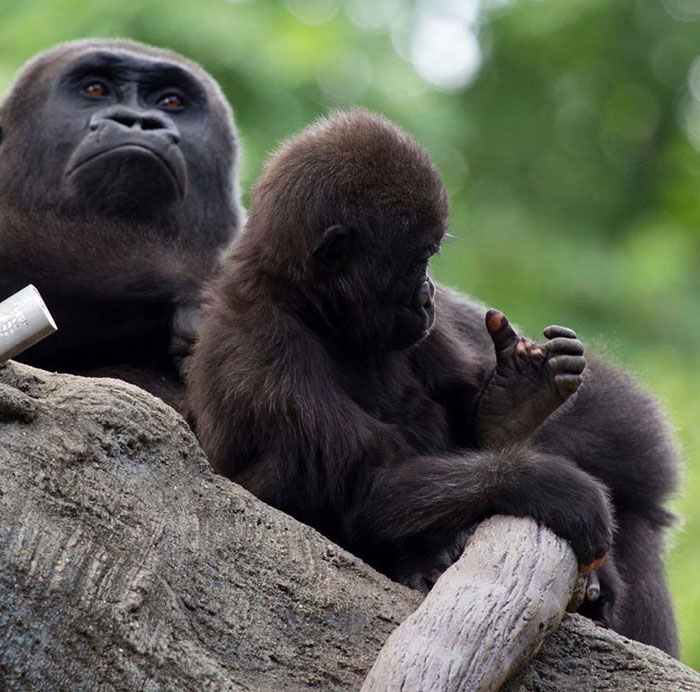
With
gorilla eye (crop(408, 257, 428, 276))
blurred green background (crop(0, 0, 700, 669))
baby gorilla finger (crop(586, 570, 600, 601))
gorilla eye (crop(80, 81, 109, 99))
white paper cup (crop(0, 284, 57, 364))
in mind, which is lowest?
white paper cup (crop(0, 284, 57, 364))

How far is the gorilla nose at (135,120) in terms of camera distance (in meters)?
4.48

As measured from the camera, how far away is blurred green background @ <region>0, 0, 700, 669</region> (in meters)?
7.73

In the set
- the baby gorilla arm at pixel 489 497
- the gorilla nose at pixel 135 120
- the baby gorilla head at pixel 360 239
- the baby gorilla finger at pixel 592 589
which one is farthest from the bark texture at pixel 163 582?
the gorilla nose at pixel 135 120

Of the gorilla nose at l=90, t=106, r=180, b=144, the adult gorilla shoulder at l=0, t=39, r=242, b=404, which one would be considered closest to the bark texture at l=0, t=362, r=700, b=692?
the adult gorilla shoulder at l=0, t=39, r=242, b=404

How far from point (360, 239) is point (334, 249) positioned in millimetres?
69

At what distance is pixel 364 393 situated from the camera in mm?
3477

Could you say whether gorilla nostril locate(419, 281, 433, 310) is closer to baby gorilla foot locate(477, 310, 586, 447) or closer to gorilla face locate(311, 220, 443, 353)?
gorilla face locate(311, 220, 443, 353)

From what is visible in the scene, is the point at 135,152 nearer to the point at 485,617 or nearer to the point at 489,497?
the point at 489,497

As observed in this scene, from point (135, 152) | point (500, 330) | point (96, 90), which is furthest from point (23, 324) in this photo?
point (96, 90)

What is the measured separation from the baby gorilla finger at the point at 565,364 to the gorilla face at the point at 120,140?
5.19 feet

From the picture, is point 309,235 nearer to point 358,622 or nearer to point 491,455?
point 491,455

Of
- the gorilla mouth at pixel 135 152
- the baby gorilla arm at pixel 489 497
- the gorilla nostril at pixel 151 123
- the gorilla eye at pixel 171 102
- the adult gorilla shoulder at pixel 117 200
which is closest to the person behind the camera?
the baby gorilla arm at pixel 489 497

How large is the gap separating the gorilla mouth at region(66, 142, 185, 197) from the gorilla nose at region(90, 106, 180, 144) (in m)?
0.08

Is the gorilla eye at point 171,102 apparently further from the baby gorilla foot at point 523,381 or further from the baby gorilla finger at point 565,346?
the baby gorilla finger at point 565,346
